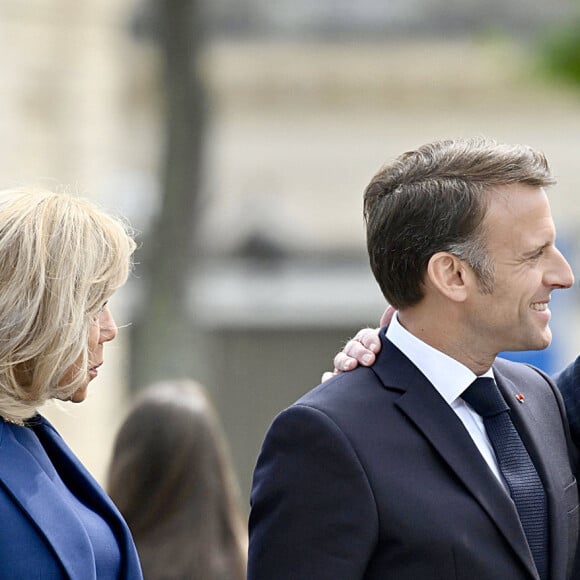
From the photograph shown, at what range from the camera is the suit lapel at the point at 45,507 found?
10.4 ft

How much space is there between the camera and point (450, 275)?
11.1ft

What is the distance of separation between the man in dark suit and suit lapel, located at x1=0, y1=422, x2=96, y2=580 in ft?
1.22

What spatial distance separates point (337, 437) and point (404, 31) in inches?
881

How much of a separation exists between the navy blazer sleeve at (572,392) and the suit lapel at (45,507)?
47.6 inches

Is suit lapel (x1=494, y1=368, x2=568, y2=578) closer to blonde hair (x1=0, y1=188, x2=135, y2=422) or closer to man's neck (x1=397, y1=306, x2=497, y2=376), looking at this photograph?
man's neck (x1=397, y1=306, x2=497, y2=376)

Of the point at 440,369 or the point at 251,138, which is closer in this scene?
the point at 440,369

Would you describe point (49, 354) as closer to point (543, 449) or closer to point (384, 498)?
point (384, 498)

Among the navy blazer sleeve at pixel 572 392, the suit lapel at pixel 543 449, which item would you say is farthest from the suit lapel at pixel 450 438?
the navy blazer sleeve at pixel 572 392

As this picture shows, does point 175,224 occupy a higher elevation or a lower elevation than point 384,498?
higher

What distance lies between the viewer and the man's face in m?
3.37

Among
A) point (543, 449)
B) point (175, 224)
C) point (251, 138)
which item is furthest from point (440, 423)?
point (251, 138)

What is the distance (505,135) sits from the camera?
23.5 m

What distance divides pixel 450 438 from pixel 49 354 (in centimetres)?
89

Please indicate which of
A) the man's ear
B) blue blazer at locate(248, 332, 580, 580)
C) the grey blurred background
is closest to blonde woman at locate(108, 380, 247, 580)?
blue blazer at locate(248, 332, 580, 580)
